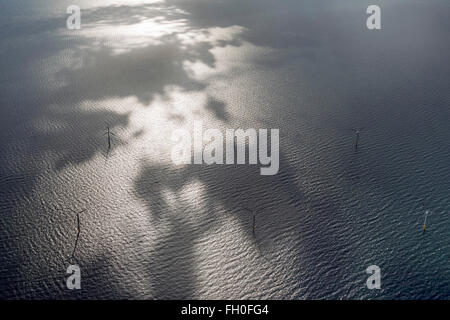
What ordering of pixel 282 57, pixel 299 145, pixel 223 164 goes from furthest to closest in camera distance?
pixel 282 57 → pixel 299 145 → pixel 223 164

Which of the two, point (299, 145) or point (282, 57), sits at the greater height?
point (282, 57)

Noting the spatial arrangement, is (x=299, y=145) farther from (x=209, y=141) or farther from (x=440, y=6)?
(x=440, y=6)

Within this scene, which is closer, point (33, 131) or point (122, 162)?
point (122, 162)

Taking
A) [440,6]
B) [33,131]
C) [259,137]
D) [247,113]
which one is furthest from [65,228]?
[440,6]

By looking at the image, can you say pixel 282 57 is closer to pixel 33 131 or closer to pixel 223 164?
pixel 223 164
